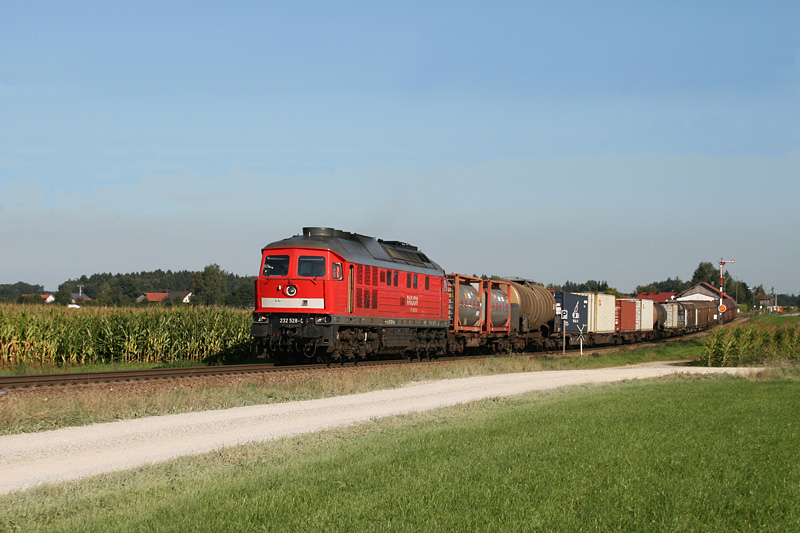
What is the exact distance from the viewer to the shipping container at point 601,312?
49406 mm

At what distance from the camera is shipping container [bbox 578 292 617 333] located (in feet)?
162

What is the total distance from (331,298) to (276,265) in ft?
7.78

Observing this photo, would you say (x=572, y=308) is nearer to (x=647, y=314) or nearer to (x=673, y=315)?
(x=647, y=314)

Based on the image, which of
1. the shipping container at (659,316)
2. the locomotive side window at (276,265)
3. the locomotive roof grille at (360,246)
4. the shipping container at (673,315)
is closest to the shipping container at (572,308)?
the locomotive roof grille at (360,246)

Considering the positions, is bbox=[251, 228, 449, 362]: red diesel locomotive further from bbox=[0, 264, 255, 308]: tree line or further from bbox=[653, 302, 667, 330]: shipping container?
bbox=[653, 302, 667, 330]: shipping container

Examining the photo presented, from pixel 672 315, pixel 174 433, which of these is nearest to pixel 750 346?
pixel 174 433

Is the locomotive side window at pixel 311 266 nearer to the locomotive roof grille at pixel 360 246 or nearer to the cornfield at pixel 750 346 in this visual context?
the locomotive roof grille at pixel 360 246

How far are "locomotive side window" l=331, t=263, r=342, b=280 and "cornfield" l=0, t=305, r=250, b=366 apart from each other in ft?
32.1

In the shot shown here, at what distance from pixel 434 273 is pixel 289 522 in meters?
25.6

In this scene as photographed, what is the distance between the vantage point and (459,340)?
35.9 meters

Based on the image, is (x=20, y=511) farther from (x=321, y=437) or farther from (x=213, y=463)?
(x=321, y=437)

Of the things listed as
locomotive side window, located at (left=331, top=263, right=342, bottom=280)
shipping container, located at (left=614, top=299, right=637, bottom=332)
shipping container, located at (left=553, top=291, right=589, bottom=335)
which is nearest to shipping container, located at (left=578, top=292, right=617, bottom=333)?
shipping container, located at (left=614, top=299, right=637, bottom=332)

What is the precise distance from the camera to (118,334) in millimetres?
30188

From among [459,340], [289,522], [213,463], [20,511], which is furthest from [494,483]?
[459,340]
